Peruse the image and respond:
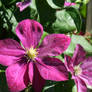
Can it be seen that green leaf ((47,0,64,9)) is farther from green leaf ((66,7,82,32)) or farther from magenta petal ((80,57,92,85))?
magenta petal ((80,57,92,85))

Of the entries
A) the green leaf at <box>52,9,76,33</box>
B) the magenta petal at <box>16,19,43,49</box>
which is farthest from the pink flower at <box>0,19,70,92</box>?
the green leaf at <box>52,9,76,33</box>

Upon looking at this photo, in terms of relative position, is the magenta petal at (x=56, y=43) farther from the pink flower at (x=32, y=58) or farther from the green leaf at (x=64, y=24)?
the green leaf at (x=64, y=24)

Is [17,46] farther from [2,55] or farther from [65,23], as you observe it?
[65,23]

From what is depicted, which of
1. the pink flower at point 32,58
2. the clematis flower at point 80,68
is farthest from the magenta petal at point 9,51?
the clematis flower at point 80,68

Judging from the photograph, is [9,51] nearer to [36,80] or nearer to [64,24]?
[36,80]

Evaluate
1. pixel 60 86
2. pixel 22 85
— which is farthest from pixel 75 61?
pixel 22 85

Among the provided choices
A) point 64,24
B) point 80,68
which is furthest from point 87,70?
point 64,24
